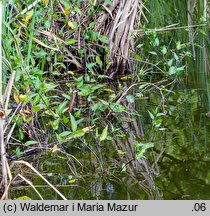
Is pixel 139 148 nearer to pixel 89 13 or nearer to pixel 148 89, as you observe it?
pixel 148 89

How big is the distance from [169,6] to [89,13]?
1.79ft

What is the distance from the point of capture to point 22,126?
234 cm

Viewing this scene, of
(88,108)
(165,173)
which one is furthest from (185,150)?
(88,108)

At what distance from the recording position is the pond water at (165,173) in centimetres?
194

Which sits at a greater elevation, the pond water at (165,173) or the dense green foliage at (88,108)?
the dense green foliage at (88,108)

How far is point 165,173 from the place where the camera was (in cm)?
209

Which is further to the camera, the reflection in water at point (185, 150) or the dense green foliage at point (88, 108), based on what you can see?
the dense green foliage at point (88, 108)

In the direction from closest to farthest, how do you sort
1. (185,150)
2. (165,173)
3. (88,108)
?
(165,173) < (185,150) < (88,108)

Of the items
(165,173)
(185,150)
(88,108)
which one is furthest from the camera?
(88,108)

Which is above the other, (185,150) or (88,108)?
(88,108)

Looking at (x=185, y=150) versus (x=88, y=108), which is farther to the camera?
(x=88, y=108)

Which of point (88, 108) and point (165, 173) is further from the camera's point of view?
point (88, 108)

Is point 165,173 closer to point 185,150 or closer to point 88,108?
point 185,150

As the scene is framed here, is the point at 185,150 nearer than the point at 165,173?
No
